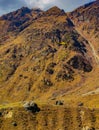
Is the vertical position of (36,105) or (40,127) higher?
(36,105)

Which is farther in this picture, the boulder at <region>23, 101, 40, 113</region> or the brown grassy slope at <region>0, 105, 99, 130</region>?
the boulder at <region>23, 101, 40, 113</region>

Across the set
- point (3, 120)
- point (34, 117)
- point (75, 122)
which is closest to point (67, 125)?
point (75, 122)

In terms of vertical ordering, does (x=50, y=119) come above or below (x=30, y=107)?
below

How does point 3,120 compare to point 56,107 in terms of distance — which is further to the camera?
point 56,107

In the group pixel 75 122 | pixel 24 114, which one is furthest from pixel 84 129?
pixel 24 114

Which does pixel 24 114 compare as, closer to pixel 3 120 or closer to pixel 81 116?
pixel 3 120

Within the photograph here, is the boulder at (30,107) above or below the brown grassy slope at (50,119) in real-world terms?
above

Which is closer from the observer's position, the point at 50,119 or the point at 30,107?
the point at 50,119

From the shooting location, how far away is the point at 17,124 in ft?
511

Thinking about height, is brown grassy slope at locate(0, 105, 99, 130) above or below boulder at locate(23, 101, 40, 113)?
below

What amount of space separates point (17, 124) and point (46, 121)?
1353 cm

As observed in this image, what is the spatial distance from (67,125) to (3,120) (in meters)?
29.2

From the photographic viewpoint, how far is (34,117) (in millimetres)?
160500

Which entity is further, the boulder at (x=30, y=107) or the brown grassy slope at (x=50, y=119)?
the boulder at (x=30, y=107)
